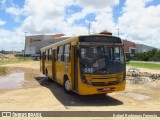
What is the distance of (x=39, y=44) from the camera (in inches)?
4626

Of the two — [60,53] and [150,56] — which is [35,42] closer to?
[150,56]

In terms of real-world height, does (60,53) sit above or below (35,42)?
below

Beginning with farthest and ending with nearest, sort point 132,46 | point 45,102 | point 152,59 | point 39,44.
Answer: point 39,44
point 132,46
point 152,59
point 45,102

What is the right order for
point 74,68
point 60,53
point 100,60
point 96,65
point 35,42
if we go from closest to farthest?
point 96,65 < point 100,60 < point 74,68 < point 60,53 < point 35,42

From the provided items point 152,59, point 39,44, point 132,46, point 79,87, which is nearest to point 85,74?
point 79,87

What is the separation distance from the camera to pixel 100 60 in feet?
43.0

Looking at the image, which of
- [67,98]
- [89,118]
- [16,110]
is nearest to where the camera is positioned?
[89,118]

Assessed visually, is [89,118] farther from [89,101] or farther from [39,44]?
[39,44]

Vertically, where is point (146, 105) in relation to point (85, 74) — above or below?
below

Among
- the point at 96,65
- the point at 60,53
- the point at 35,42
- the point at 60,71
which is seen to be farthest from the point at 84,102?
the point at 35,42

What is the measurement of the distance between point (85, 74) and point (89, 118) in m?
3.39

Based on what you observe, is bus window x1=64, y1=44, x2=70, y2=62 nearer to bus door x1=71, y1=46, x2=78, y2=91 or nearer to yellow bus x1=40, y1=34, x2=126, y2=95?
yellow bus x1=40, y1=34, x2=126, y2=95

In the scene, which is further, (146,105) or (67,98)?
(67,98)

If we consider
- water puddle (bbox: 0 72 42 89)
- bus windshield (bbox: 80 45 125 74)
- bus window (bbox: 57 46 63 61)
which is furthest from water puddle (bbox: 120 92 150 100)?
water puddle (bbox: 0 72 42 89)
